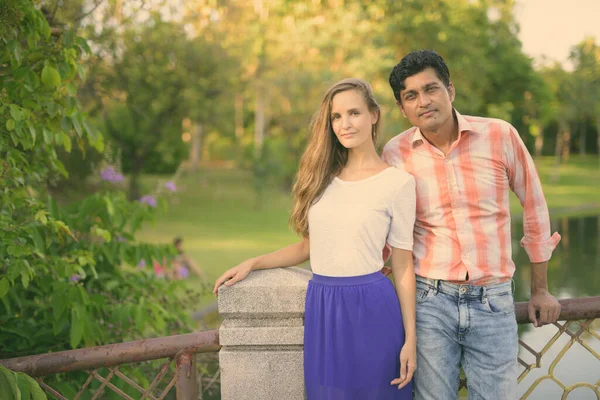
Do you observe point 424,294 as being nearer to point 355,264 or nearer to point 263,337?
point 355,264

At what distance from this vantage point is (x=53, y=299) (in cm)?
342

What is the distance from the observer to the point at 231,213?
24.9 meters

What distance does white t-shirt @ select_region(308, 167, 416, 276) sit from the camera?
2352mm

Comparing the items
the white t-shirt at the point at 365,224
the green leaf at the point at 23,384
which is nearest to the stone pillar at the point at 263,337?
the white t-shirt at the point at 365,224

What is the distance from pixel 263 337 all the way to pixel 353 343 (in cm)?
31

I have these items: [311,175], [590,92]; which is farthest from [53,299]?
[590,92]

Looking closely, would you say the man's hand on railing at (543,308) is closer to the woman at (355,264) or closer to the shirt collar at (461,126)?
the woman at (355,264)

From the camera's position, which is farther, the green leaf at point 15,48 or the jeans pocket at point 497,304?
the green leaf at point 15,48

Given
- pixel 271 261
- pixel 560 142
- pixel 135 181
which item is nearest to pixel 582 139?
pixel 560 142

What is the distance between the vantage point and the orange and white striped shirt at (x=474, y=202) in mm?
2420

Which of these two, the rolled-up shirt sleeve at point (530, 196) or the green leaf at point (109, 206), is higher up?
the rolled-up shirt sleeve at point (530, 196)

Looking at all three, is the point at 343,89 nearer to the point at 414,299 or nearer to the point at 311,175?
the point at 311,175

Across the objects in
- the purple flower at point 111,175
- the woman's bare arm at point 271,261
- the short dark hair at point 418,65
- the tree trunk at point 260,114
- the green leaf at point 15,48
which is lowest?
the tree trunk at point 260,114

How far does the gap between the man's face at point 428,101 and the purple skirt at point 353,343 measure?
0.62m
